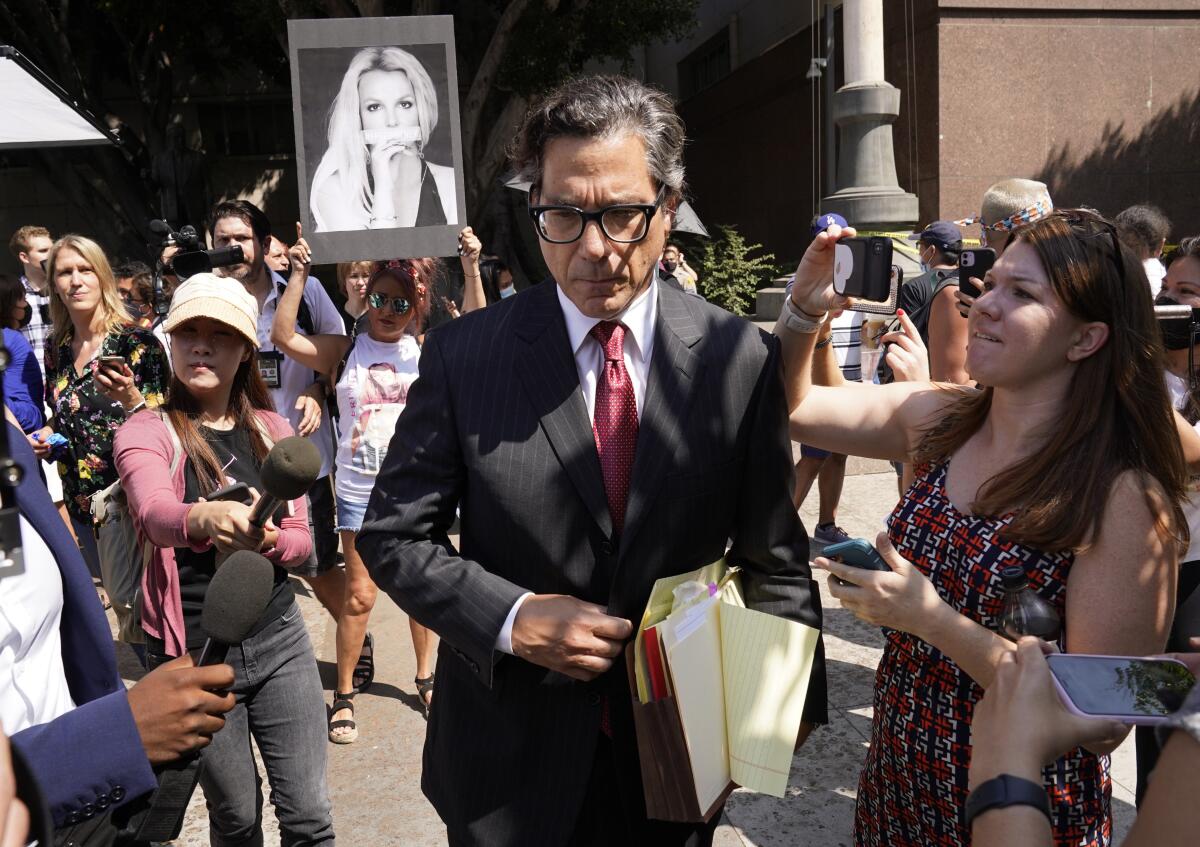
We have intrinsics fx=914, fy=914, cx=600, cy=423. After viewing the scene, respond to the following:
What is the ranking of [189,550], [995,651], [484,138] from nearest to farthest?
[995,651] < [189,550] < [484,138]

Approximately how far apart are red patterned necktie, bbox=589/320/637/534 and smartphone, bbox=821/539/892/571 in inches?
17.8

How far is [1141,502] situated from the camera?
1829 millimetres

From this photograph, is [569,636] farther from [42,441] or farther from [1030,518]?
[42,441]

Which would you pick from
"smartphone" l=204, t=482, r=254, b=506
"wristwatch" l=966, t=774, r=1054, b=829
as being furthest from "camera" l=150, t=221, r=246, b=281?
"wristwatch" l=966, t=774, r=1054, b=829

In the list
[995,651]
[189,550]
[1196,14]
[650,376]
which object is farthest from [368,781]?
[1196,14]

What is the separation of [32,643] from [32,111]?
1067 mm

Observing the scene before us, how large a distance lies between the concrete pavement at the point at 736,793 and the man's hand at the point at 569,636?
1794 mm

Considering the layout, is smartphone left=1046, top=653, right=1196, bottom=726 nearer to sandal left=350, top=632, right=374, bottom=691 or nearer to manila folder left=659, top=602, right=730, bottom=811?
manila folder left=659, top=602, right=730, bottom=811

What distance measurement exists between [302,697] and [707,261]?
35.6 ft

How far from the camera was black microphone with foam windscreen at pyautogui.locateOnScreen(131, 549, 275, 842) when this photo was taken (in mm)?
1567

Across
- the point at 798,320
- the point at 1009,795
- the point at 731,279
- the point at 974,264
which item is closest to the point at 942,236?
the point at 974,264

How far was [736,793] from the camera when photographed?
11.5 feet

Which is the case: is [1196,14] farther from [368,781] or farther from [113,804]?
[113,804]

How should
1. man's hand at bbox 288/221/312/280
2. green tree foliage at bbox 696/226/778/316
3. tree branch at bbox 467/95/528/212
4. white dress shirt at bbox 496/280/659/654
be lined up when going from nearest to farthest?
white dress shirt at bbox 496/280/659/654 < man's hand at bbox 288/221/312/280 < green tree foliage at bbox 696/226/778/316 < tree branch at bbox 467/95/528/212
